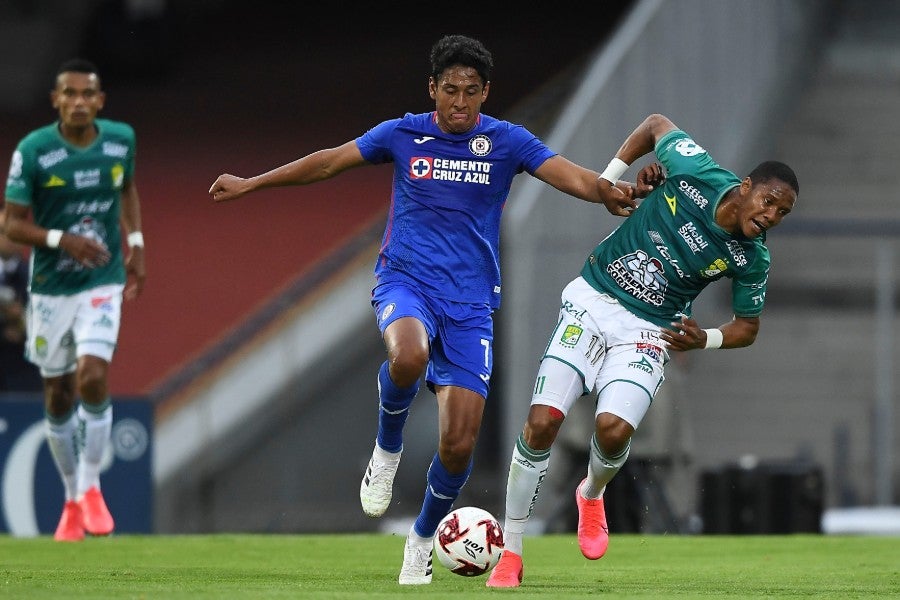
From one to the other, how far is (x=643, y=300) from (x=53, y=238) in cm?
410

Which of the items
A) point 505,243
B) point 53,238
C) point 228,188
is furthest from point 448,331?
point 505,243

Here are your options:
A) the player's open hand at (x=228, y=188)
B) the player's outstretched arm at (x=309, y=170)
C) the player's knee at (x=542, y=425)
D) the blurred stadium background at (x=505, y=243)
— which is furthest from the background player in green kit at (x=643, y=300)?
the blurred stadium background at (x=505, y=243)

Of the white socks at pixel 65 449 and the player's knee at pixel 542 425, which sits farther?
the white socks at pixel 65 449

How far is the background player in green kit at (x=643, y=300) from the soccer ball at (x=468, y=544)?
0.97 ft

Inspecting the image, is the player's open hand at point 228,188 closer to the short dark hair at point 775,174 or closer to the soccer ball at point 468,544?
the soccer ball at point 468,544

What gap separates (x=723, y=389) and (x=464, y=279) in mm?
10247

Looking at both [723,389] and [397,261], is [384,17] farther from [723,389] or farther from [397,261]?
[397,261]

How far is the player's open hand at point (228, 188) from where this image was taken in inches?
324

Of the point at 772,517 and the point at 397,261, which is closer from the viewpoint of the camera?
the point at 397,261

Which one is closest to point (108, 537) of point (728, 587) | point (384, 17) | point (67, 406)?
point (67, 406)

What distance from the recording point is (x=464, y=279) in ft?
27.6

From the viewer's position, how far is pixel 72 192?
11.2 meters

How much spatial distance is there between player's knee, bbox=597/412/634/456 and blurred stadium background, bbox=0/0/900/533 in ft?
15.2

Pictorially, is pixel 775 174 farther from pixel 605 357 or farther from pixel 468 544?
pixel 468 544
